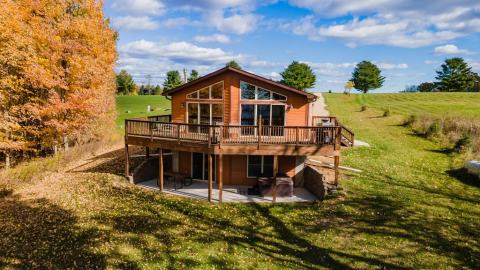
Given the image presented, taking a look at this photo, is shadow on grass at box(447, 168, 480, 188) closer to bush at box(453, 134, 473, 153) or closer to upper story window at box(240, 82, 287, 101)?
bush at box(453, 134, 473, 153)

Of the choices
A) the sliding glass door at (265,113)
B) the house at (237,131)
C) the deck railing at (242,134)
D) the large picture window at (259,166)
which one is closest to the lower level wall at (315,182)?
the house at (237,131)

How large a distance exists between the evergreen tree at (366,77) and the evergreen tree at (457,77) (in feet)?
53.6

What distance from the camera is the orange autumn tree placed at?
20531mm

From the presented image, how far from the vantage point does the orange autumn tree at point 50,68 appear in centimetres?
2053

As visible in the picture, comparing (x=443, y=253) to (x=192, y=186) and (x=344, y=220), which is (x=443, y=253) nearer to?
(x=344, y=220)

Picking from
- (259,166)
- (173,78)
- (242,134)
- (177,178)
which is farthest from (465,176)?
(173,78)

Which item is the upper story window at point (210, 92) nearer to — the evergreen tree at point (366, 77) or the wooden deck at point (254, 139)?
the wooden deck at point (254, 139)

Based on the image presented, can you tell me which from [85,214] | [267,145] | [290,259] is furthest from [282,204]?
[85,214]

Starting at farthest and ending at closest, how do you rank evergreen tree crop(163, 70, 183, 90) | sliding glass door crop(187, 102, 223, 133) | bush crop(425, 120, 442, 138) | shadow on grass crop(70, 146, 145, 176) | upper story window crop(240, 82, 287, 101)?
evergreen tree crop(163, 70, 183, 90), bush crop(425, 120, 442, 138), shadow on grass crop(70, 146, 145, 176), sliding glass door crop(187, 102, 223, 133), upper story window crop(240, 82, 287, 101)

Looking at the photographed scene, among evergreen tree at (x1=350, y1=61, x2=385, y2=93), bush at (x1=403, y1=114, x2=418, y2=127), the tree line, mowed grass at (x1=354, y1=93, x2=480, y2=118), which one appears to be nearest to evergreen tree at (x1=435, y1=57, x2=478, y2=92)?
the tree line

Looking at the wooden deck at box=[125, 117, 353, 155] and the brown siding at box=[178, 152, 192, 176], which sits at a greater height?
the wooden deck at box=[125, 117, 353, 155]

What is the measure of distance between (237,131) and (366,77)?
269 feet

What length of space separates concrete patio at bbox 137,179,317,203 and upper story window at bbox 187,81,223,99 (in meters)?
5.42

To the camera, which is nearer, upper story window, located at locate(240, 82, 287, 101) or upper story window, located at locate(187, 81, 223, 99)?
upper story window, located at locate(240, 82, 287, 101)
